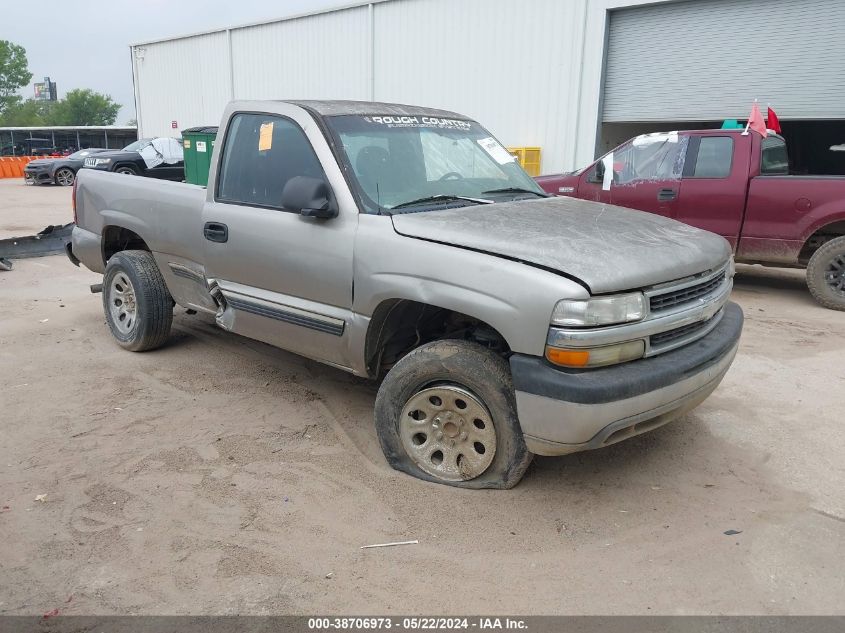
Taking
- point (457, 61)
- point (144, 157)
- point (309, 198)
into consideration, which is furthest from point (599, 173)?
point (144, 157)

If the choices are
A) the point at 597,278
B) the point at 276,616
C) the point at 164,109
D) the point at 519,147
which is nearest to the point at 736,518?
the point at 597,278

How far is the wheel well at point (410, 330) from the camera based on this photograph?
352 centimetres

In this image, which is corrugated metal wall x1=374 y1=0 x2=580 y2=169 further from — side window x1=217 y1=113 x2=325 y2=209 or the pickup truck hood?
the pickup truck hood

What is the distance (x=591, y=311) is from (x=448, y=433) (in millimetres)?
1026

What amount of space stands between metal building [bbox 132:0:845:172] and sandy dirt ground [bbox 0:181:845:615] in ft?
27.1

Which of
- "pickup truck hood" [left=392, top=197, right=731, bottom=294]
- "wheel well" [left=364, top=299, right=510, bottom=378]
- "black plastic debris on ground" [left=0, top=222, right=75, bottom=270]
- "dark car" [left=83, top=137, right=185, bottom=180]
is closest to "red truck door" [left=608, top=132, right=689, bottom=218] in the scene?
"pickup truck hood" [left=392, top=197, right=731, bottom=294]

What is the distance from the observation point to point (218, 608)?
2.62 metres

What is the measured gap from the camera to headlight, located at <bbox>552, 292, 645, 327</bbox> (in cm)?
285

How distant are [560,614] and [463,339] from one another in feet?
4.68

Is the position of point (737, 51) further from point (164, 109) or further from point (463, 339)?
point (164, 109)

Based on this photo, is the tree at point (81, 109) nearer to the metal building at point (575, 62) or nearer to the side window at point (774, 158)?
the metal building at point (575, 62)

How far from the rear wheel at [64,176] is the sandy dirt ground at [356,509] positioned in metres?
22.1

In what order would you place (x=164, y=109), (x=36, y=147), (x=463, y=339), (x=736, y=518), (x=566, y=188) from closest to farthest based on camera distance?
1. (x=736, y=518)
2. (x=463, y=339)
3. (x=566, y=188)
4. (x=164, y=109)
5. (x=36, y=147)

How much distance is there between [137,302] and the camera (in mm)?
5320
